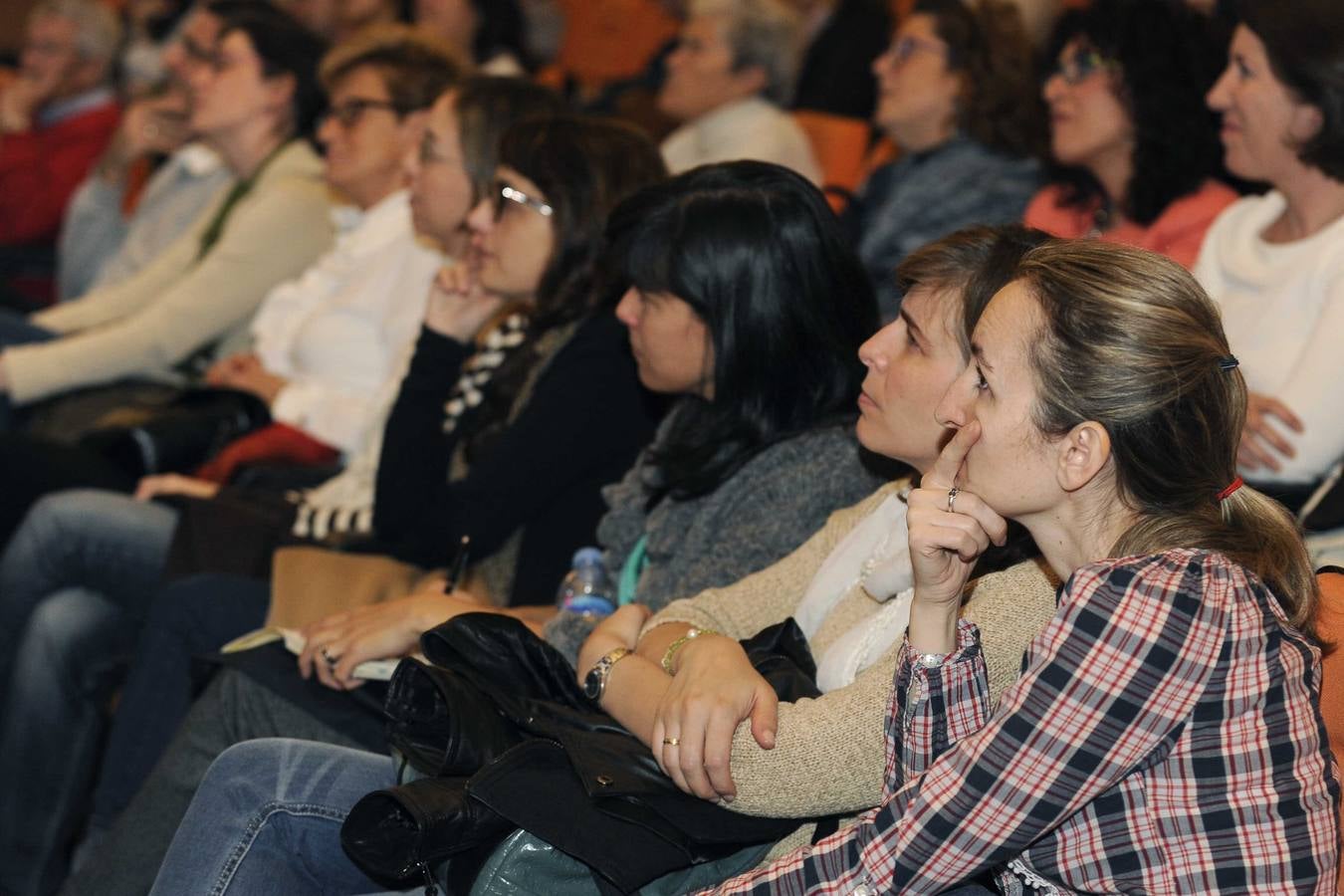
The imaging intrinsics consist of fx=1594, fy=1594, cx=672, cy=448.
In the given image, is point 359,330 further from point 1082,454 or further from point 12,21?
point 12,21

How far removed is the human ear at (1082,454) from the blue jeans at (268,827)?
91 cm

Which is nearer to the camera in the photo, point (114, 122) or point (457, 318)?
point (457, 318)

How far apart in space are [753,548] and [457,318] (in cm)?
88

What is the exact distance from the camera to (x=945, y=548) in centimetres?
153

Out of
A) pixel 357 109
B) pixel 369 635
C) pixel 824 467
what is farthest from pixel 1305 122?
pixel 357 109

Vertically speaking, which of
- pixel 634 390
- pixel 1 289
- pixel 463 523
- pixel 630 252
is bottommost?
pixel 1 289

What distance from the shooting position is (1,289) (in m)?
4.69

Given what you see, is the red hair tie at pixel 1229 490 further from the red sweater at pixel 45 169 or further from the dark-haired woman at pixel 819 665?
the red sweater at pixel 45 169

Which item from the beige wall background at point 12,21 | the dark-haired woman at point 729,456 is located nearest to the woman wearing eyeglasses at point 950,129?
the dark-haired woman at point 729,456

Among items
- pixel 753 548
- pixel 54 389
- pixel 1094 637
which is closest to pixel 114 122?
pixel 54 389

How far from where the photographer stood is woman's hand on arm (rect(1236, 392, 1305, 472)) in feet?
7.84

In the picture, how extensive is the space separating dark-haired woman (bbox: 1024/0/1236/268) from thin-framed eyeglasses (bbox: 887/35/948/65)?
60 centimetres

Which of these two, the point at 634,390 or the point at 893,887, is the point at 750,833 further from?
the point at 634,390

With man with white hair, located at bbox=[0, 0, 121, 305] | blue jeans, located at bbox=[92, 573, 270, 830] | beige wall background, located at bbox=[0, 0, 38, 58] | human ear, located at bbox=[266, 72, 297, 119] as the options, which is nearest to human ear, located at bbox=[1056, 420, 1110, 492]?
blue jeans, located at bbox=[92, 573, 270, 830]
